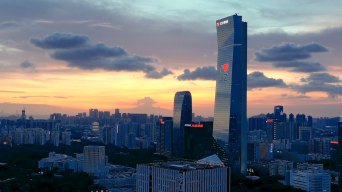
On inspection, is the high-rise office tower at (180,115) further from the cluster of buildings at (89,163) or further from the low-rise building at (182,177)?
the low-rise building at (182,177)

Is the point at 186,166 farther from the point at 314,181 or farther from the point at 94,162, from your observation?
the point at 94,162

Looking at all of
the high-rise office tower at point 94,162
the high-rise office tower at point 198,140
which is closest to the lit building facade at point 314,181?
the high-rise office tower at point 198,140

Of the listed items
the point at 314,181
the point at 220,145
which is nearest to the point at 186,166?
the point at 314,181

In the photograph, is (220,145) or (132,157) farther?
(132,157)

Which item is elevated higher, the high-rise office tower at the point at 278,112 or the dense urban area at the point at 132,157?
the high-rise office tower at the point at 278,112

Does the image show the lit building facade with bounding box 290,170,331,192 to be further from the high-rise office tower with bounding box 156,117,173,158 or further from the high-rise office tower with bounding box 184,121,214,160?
the high-rise office tower with bounding box 156,117,173,158

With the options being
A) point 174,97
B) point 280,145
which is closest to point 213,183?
point 174,97

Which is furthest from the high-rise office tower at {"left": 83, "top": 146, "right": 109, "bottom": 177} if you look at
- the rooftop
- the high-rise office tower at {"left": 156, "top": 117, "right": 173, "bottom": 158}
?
the rooftop
